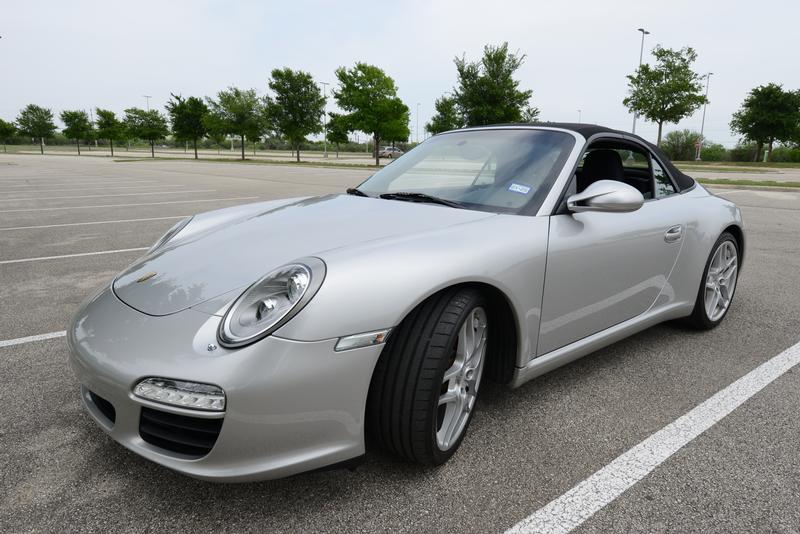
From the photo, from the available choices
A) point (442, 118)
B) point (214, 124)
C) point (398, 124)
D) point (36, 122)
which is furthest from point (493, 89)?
point (36, 122)

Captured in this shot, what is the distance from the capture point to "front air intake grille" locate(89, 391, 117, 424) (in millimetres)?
1802

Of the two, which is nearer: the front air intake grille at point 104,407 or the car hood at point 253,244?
the front air intake grille at point 104,407

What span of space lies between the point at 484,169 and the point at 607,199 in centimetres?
68

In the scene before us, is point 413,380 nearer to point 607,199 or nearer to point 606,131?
point 607,199

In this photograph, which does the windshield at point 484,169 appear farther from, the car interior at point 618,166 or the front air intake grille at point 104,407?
the front air intake grille at point 104,407

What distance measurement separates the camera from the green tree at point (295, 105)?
37938 millimetres

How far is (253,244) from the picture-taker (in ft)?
7.23

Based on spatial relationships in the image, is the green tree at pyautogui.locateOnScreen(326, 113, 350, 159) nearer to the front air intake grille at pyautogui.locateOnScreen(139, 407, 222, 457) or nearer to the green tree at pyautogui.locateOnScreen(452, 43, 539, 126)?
the green tree at pyautogui.locateOnScreen(452, 43, 539, 126)

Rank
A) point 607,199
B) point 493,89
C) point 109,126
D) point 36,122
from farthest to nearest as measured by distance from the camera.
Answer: point 36,122
point 109,126
point 493,89
point 607,199

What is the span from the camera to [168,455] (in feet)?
5.47

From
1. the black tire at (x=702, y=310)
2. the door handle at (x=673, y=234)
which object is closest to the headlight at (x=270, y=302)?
the door handle at (x=673, y=234)

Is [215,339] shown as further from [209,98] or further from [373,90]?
[209,98]

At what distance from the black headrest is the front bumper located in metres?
1.83

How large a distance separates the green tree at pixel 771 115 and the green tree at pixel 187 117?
4070 centimetres
